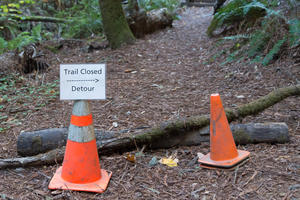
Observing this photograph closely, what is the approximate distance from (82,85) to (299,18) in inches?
178

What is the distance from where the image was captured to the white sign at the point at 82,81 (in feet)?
8.42

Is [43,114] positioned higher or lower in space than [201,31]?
lower

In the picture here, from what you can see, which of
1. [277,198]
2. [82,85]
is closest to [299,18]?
[277,198]

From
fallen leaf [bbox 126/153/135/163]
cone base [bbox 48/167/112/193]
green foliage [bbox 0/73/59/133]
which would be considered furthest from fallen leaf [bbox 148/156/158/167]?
green foliage [bbox 0/73/59/133]

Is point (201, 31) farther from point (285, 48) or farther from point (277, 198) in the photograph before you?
point (277, 198)

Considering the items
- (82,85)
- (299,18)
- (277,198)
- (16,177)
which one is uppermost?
(299,18)

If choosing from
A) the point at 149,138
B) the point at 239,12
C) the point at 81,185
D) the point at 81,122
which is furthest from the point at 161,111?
the point at 239,12

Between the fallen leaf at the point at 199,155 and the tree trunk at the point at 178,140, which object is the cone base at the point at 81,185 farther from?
the fallen leaf at the point at 199,155

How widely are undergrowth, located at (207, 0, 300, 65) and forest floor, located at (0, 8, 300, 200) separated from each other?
0.96 feet

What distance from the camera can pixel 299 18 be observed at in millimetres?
5219

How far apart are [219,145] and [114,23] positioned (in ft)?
19.2

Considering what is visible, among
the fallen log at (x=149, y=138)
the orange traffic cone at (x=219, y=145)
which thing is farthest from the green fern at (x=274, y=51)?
the orange traffic cone at (x=219, y=145)

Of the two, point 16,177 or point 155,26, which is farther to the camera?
point 155,26

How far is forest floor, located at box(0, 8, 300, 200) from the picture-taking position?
243cm
